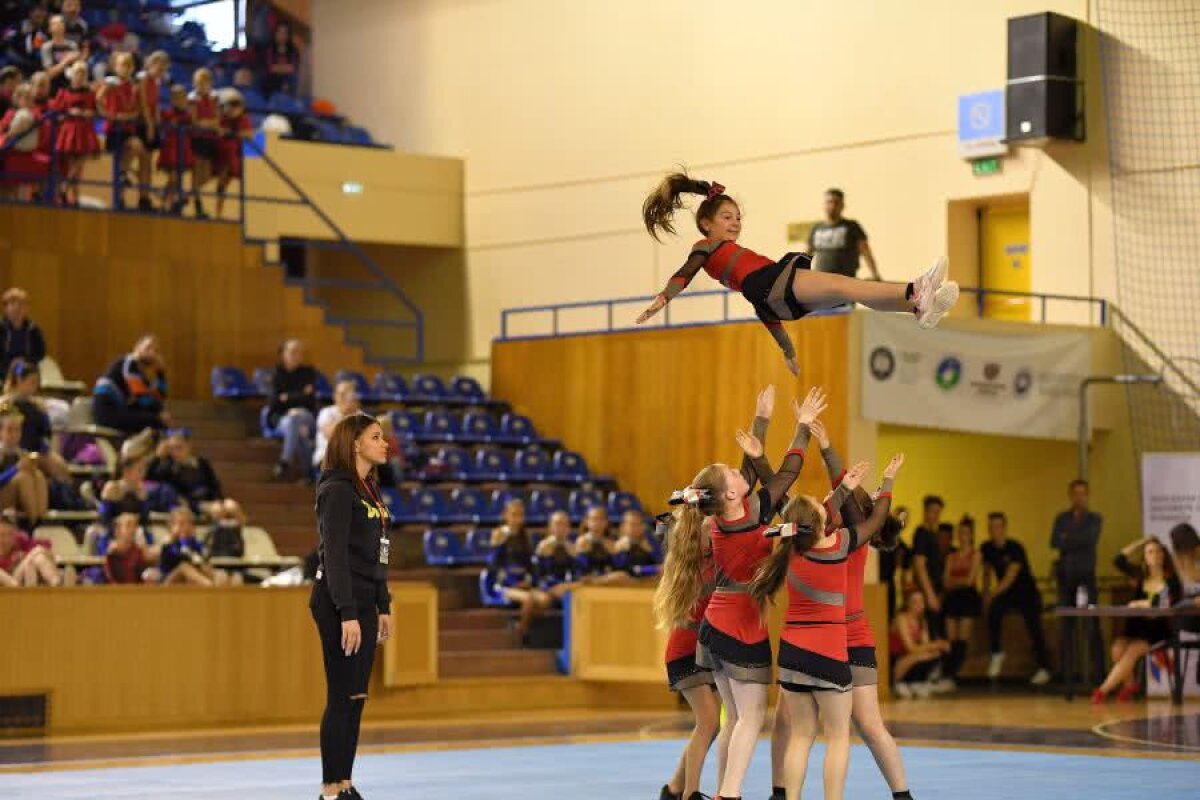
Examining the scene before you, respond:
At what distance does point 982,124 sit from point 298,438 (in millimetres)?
7998

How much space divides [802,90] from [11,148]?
350 inches

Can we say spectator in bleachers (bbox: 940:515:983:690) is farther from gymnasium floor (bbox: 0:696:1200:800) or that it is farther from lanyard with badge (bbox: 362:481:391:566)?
lanyard with badge (bbox: 362:481:391:566)

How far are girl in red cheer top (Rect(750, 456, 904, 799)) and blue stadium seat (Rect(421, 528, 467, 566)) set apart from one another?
36.1 feet

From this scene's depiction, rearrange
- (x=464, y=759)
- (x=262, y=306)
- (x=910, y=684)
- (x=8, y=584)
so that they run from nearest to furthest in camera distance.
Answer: (x=464, y=759)
(x=8, y=584)
(x=910, y=684)
(x=262, y=306)

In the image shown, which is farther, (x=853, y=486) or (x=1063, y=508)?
(x=1063, y=508)

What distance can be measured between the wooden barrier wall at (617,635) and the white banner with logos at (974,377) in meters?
1.98

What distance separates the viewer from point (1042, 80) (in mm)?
21688

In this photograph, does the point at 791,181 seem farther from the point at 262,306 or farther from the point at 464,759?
the point at 464,759

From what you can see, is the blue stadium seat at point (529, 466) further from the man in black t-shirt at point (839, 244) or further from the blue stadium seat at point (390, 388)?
the man in black t-shirt at point (839, 244)

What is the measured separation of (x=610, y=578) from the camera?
19188 millimetres

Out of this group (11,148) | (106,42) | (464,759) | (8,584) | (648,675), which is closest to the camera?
(464,759)

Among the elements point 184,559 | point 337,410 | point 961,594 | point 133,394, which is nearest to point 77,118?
point 133,394

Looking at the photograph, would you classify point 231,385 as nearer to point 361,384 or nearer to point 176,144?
point 361,384

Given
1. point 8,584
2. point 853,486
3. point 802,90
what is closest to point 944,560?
point 802,90
